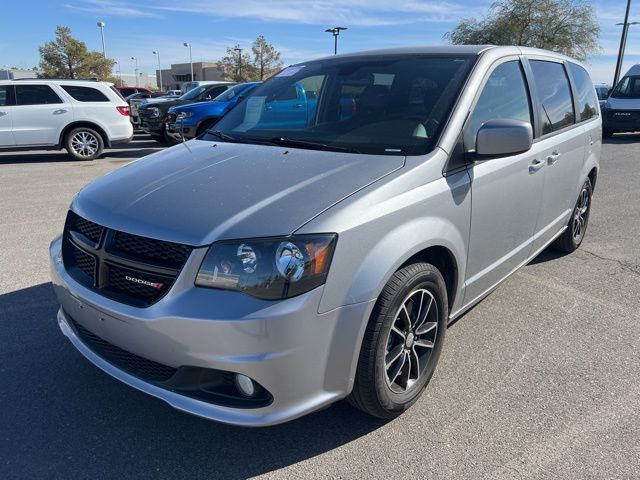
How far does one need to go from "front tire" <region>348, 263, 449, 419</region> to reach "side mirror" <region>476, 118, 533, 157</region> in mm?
720

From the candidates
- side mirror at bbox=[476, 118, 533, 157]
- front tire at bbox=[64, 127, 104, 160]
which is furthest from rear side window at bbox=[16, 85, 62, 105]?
side mirror at bbox=[476, 118, 533, 157]

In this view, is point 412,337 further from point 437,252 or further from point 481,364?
point 481,364

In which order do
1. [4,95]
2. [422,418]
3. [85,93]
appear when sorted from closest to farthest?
[422,418] < [4,95] < [85,93]

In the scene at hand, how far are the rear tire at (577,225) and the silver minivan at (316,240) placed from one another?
1.60m

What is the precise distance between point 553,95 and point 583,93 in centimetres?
103

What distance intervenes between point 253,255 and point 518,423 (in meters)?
1.67

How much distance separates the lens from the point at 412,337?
8.96 ft

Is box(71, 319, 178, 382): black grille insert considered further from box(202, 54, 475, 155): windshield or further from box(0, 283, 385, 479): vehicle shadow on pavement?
box(202, 54, 475, 155): windshield

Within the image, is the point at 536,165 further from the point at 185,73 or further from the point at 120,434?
the point at 185,73

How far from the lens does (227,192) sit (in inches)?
98.6

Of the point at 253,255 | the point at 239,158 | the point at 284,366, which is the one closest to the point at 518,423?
the point at 284,366

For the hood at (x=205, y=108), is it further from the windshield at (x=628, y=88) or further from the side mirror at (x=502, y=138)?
the windshield at (x=628, y=88)

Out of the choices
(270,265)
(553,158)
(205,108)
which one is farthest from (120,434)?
(205,108)

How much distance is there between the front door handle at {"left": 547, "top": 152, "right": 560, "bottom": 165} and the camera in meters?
3.87
